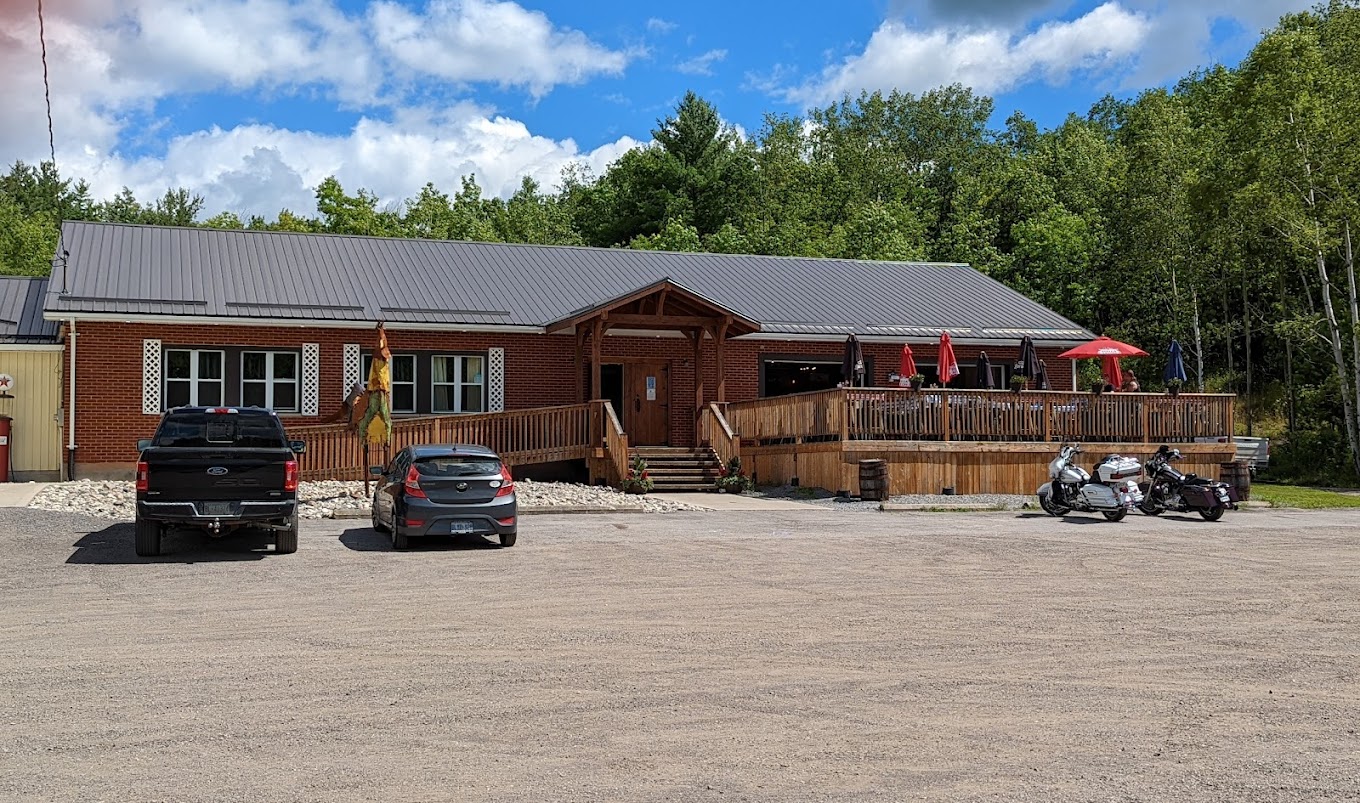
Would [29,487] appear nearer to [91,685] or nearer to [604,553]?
[604,553]

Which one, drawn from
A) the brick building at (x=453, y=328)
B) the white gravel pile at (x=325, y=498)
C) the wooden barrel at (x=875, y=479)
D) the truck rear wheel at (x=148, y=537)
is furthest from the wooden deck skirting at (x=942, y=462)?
the truck rear wheel at (x=148, y=537)

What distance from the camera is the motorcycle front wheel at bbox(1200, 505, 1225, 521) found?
2036cm

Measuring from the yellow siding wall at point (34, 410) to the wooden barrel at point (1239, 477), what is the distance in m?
24.1

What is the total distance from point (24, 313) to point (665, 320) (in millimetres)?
14658

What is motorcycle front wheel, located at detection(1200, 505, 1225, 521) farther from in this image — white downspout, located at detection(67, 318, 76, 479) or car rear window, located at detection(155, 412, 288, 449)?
white downspout, located at detection(67, 318, 76, 479)

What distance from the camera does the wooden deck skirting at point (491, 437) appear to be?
24828mm

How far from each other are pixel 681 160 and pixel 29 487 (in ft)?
129

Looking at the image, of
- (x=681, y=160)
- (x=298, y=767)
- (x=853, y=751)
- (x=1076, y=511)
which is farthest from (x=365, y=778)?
(x=681, y=160)

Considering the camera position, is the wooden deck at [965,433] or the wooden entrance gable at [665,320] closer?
the wooden deck at [965,433]

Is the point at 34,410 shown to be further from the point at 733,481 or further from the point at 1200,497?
the point at 1200,497

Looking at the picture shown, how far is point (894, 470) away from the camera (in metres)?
23.3

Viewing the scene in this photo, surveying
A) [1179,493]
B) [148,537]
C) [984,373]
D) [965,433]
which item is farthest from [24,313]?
[1179,493]

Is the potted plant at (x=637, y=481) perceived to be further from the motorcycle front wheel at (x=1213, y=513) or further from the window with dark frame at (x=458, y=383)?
the motorcycle front wheel at (x=1213, y=513)

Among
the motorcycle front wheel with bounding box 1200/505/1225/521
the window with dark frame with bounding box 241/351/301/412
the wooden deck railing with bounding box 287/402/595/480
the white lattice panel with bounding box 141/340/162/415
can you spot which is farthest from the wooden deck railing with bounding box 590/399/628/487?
the motorcycle front wheel with bounding box 1200/505/1225/521
